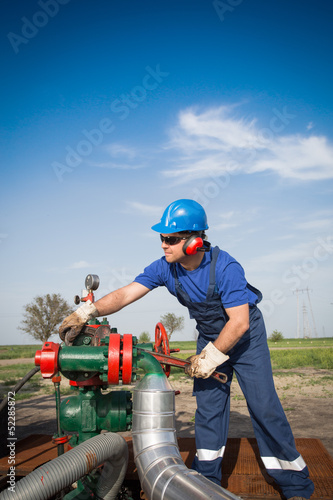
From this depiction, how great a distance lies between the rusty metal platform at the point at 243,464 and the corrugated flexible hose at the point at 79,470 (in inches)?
22.1

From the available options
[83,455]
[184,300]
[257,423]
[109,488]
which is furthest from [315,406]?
[83,455]

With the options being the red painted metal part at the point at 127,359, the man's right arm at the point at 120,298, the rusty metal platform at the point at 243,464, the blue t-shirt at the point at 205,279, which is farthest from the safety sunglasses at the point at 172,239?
the rusty metal platform at the point at 243,464

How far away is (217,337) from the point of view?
2.73 meters

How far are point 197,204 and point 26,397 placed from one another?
6591 mm

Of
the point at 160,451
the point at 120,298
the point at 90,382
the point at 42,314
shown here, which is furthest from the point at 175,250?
the point at 42,314

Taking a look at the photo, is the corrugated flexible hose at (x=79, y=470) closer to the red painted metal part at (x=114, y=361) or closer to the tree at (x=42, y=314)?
the red painted metal part at (x=114, y=361)

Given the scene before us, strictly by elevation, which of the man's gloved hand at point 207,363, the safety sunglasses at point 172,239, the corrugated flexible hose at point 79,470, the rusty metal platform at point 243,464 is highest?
the safety sunglasses at point 172,239

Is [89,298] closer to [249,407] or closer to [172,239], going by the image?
[172,239]

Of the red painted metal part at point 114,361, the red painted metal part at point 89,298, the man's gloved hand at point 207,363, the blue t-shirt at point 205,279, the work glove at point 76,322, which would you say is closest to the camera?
the red painted metal part at point 114,361

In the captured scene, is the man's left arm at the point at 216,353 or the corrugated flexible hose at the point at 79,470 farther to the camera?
the man's left arm at the point at 216,353

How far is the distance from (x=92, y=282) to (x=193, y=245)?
2.33 feet

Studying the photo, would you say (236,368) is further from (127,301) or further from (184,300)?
(127,301)

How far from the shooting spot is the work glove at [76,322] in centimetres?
227

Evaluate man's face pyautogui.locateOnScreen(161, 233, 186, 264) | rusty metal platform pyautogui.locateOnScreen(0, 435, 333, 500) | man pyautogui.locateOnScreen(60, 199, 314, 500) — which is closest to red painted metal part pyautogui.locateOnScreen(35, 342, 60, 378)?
man pyautogui.locateOnScreen(60, 199, 314, 500)
